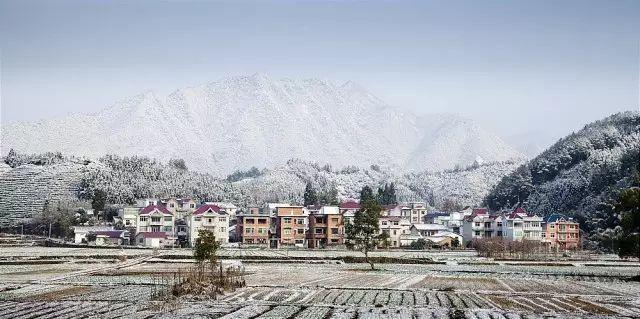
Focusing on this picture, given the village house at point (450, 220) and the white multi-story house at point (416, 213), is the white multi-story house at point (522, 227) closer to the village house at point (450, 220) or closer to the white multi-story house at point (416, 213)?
the village house at point (450, 220)

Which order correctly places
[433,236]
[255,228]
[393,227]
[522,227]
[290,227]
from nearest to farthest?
[255,228], [290,227], [393,227], [522,227], [433,236]

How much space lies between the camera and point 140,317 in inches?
1114

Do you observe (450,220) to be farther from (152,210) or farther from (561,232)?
(152,210)

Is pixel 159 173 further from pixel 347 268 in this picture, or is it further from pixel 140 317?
pixel 140 317

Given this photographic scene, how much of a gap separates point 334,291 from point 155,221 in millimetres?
67424

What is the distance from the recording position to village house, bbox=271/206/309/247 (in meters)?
100

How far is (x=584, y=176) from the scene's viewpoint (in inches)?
5310

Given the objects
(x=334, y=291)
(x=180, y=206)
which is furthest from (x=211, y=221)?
(x=334, y=291)

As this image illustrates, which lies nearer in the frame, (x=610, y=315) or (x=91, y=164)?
(x=610, y=315)

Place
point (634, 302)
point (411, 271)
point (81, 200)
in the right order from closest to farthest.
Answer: point (634, 302) < point (411, 271) < point (81, 200)

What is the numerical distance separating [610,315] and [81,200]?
362 feet

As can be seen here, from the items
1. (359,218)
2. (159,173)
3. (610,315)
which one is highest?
(159,173)

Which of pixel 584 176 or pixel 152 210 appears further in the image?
pixel 584 176

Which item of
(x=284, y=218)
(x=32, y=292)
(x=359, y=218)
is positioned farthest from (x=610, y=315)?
(x=284, y=218)
